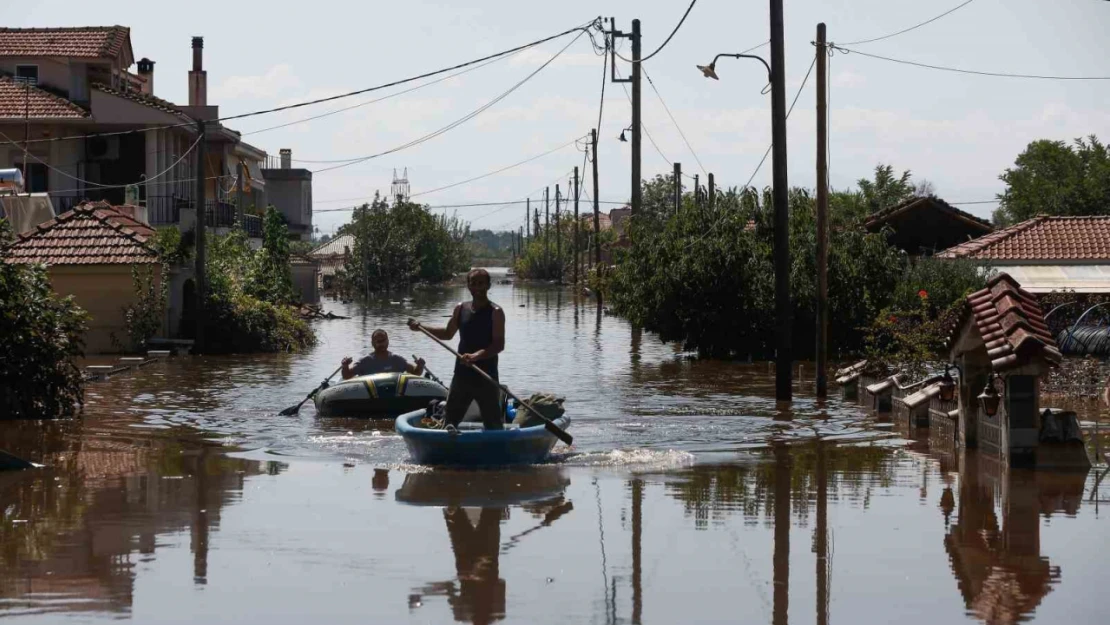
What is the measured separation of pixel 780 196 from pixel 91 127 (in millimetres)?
30838

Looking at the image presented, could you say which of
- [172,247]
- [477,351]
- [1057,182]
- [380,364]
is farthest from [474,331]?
[1057,182]

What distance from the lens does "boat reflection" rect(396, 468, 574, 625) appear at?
973cm

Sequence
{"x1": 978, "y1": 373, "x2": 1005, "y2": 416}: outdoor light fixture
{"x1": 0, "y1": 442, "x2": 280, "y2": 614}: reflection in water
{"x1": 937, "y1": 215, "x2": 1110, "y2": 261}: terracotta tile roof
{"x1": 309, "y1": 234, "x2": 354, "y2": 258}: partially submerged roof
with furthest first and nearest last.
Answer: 1. {"x1": 309, "y1": 234, "x2": 354, "y2": 258}: partially submerged roof
2. {"x1": 937, "y1": 215, "x2": 1110, "y2": 261}: terracotta tile roof
3. {"x1": 978, "y1": 373, "x2": 1005, "y2": 416}: outdoor light fixture
4. {"x1": 0, "y1": 442, "x2": 280, "y2": 614}: reflection in water

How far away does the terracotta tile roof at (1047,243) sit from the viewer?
126 feet

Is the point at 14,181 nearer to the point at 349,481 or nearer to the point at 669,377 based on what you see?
the point at 669,377

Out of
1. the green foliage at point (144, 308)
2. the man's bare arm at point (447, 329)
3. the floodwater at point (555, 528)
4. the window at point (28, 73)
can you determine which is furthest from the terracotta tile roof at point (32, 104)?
the man's bare arm at point (447, 329)

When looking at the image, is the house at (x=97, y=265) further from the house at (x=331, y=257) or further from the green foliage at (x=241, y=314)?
the house at (x=331, y=257)

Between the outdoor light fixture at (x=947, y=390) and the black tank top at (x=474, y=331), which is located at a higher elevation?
the black tank top at (x=474, y=331)

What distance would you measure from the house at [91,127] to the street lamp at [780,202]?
24.8 m

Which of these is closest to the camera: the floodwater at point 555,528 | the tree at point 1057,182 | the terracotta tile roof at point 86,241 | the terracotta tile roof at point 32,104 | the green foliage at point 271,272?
the floodwater at point 555,528

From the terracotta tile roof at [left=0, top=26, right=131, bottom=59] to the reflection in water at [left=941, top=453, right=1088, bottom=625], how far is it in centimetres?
3923

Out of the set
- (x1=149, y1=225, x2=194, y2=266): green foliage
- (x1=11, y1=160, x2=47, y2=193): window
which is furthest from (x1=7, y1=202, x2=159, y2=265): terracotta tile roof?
(x1=11, y1=160, x2=47, y2=193): window

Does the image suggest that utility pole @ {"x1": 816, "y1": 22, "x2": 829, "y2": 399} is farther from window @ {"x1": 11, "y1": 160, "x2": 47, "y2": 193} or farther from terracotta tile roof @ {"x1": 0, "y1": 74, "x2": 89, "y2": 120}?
window @ {"x1": 11, "y1": 160, "x2": 47, "y2": 193}

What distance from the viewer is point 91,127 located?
47125 mm
